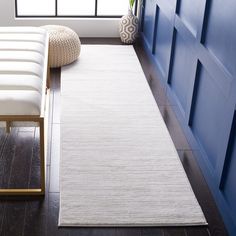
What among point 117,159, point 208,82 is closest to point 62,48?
point 117,159

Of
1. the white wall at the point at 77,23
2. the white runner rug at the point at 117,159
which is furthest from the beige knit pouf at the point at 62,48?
the white wall at the point at 77,23

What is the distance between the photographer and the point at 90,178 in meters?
2.28

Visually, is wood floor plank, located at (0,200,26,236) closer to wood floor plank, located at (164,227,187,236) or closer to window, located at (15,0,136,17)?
wood floor plank, located at (164,227,187,236)

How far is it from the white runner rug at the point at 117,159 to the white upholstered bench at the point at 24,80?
0.25 meters

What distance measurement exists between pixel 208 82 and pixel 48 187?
3.28 ft

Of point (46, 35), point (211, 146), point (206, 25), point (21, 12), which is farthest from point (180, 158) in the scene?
point (21, 12)

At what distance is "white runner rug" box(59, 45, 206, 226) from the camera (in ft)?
6.73

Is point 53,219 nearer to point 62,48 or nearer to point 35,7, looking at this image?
point 62,48

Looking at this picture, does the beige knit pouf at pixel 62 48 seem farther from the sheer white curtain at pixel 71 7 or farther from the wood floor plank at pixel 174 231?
the wood floor plank at pixel 174 231

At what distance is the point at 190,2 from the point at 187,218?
4.40 feet

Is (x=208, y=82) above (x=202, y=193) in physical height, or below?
above

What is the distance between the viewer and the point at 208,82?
234 centimetres

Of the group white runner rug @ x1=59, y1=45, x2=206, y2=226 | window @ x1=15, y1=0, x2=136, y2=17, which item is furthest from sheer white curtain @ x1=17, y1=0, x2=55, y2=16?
white runner rug @ x1=59, y1=45, x2=206, y2=226

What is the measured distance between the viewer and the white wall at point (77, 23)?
4254 mm
